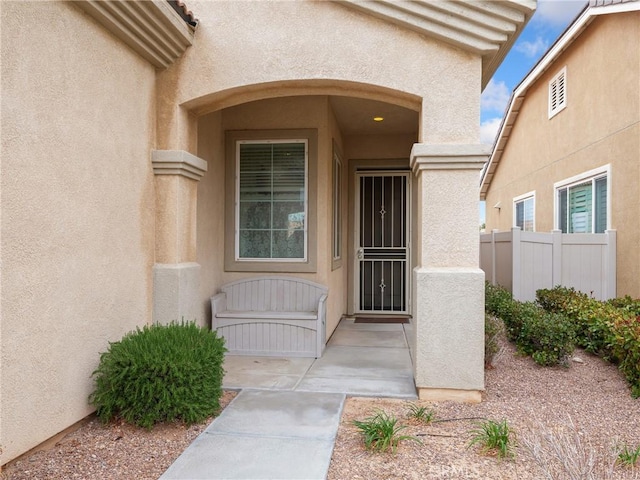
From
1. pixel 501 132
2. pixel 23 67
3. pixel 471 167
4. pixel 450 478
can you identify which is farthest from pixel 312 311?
pixel 501 132

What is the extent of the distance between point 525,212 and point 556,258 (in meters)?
4.90

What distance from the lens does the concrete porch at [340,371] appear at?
14.1 feet

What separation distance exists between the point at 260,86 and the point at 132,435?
3.15 meters

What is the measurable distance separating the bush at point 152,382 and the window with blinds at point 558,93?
360 inches

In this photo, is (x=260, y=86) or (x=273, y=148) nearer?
(x=260, y=86)

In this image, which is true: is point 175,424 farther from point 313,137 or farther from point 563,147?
point 563,147

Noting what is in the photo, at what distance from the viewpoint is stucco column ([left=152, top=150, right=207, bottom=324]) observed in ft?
14.1

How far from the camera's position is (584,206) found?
853cm

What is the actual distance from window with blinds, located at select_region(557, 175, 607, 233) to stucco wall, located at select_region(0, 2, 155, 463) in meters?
7.48

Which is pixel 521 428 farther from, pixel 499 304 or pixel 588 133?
pixel 588 133

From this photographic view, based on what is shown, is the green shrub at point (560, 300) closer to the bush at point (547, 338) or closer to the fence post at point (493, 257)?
the bush at point (547, 338)

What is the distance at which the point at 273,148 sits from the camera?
20.2 feet

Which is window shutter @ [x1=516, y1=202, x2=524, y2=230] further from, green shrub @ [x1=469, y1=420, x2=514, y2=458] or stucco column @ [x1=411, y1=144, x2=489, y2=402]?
green shrub @ [x1=469, y1=420, x2=514, y2=458]

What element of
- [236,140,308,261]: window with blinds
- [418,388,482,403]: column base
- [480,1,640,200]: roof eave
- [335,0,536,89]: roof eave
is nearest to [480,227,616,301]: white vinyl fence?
[480,1,640,200]: roof eave
